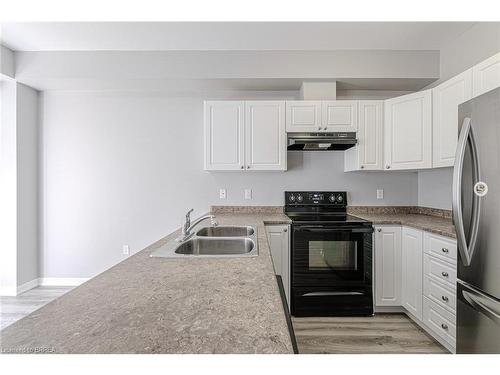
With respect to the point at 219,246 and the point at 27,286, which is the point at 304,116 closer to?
the point at 219,246

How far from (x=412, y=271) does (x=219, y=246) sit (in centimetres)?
181

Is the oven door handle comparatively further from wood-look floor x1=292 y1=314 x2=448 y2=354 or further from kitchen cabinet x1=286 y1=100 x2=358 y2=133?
kitchen cabinet x1=286 y1=100 x2=358 y2=133

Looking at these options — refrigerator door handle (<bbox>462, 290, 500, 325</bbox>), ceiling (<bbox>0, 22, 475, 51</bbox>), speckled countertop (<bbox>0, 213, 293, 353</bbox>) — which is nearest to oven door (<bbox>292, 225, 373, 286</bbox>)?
refrigerator door handle (<bbox>462, 290, 500, 325</bbox>)

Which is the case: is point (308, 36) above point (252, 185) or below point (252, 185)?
above

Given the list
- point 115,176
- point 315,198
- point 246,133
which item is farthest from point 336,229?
point 115,176

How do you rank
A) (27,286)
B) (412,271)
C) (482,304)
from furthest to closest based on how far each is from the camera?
(27,286) → (412,271) → (482,304)

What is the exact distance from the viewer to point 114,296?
768 mm

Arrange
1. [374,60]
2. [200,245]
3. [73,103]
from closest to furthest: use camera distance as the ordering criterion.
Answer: [200,245], [374,60], [73,103]

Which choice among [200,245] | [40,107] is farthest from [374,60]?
[40,107]

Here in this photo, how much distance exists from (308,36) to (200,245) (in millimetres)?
2242

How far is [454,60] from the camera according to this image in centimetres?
256

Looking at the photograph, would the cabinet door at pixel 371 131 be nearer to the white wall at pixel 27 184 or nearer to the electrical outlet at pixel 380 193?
the electrical outlet at pixel 380 193

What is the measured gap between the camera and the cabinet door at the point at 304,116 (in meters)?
2.71

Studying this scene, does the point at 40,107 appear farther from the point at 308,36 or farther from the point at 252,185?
the point at 308,36
